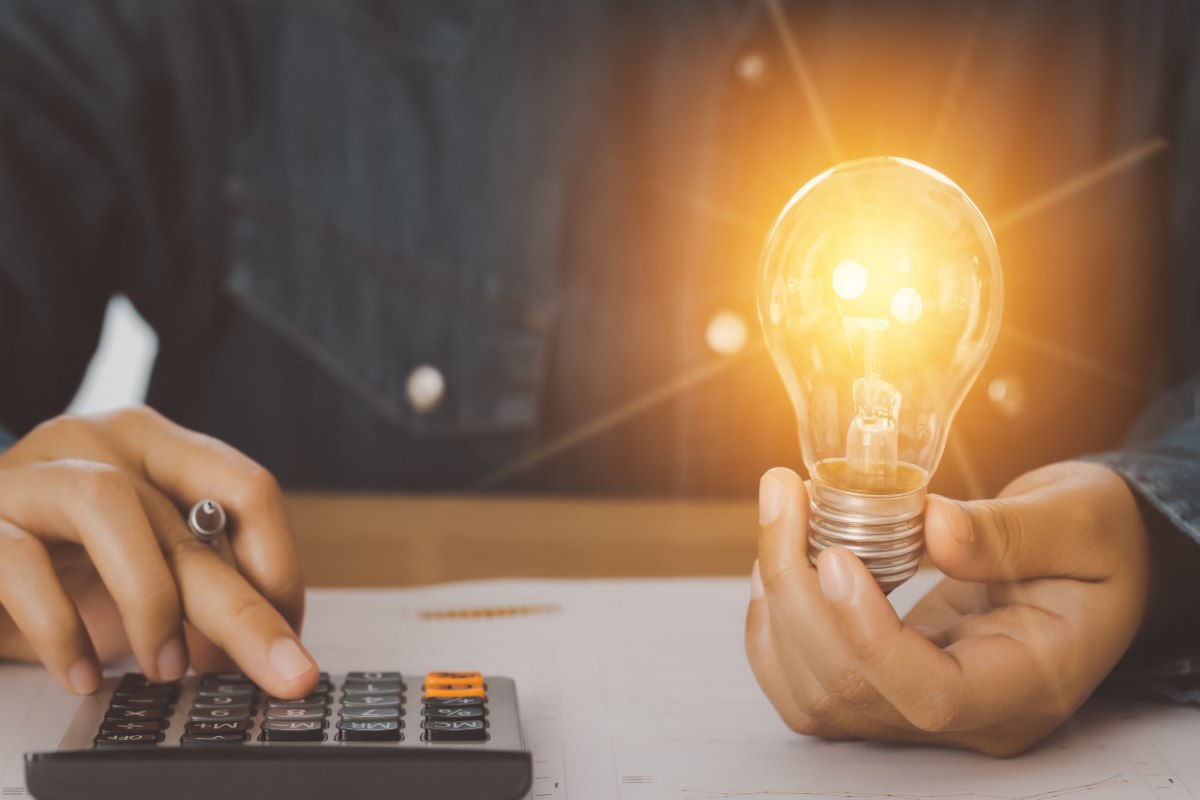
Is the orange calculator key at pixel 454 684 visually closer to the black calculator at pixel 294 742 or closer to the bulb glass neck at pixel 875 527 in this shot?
the black calculator at pixel 294 742

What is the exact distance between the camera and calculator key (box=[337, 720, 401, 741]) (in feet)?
1.18

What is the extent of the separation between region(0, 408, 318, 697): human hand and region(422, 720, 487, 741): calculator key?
5 centimetres

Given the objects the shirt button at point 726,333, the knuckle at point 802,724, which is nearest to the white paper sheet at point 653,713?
the knuckle at point 802,724

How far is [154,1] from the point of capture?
0.81 meters

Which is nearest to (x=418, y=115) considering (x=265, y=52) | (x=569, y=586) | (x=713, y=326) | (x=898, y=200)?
(x=265, y=52)

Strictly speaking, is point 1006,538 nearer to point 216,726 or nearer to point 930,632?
point 930,632

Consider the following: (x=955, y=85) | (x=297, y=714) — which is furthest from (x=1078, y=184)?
(x=297, y=714)

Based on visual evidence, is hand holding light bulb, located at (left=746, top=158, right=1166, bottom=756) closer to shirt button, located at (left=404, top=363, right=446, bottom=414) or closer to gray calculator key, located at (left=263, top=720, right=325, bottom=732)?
gray calculator key, located at (left=263, top=720, right=325, bottom=732)

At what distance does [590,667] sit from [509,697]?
0.07 meters

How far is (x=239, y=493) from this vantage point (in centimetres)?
44

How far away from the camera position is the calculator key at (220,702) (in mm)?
379

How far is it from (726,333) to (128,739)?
1.80ft

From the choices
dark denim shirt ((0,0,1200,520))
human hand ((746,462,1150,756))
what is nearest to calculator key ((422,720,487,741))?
human hand ((746,462,1150,756))

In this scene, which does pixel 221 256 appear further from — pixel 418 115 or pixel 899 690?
pixel 899 690
